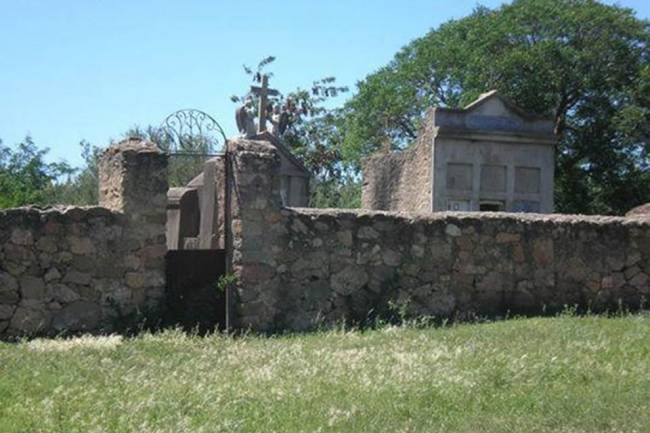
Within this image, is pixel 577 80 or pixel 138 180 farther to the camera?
pixel 577 80

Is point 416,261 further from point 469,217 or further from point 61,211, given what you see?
point 61,211

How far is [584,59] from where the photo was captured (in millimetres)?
32500

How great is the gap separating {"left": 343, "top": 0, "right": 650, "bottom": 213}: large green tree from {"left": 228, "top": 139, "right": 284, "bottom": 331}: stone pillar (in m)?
24.0

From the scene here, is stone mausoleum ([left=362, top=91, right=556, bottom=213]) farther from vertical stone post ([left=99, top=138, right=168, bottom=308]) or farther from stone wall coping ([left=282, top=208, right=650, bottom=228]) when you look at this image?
vertical stone post ([left=99, top=138, right=168, bottom=308])

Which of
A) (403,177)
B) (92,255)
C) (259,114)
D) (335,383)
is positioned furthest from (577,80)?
(335,383)

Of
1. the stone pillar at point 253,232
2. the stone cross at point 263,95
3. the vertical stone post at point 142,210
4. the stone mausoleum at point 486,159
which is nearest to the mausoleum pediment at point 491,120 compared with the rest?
the stone mausoleum at point 486,159

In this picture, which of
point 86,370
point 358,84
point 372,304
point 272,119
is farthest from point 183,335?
point 358,84

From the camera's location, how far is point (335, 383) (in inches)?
269

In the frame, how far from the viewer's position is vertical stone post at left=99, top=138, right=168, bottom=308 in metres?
10.1

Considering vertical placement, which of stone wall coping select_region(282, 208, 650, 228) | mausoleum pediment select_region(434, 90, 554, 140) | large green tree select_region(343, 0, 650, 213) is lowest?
stone wall coping select_region(282, 208, 650, 228)

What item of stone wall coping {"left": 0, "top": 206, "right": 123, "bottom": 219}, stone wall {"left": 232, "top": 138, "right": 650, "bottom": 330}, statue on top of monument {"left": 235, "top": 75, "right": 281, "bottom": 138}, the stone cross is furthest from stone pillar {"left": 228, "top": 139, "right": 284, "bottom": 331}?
the stone cross

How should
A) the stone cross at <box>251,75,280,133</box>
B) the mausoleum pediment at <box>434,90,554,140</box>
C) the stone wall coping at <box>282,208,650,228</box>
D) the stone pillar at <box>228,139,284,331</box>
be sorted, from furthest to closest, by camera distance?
the mausoleum pediment at <box>434,90,554,140</box>
the stone cross at <box>251,75,280,133</box>
the stone wall coping at <box>282,208,650,228</box>
the stone pillar at <box>228,139,284,331</box>

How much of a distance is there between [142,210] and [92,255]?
0.83m

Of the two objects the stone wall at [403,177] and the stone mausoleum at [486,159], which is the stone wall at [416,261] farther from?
the stone wall at [403,177]
